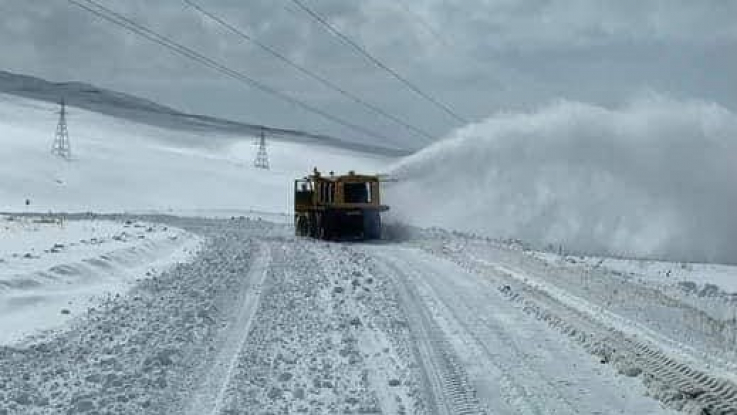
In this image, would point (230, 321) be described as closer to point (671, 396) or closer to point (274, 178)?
point (671, 396)

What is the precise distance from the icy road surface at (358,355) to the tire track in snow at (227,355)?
0.08 ft

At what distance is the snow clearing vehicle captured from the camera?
36.0m

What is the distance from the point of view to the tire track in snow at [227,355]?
915 centimetres

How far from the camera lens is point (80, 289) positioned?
56.7ft

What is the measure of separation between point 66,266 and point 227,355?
8.41 m

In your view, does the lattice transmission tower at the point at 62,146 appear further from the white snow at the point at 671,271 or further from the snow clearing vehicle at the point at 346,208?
the white snow at the point at 671,271

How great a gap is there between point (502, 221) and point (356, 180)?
419 inches

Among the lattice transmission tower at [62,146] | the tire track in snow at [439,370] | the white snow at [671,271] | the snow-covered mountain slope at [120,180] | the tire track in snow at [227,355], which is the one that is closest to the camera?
the tire track in snow at [227,355]

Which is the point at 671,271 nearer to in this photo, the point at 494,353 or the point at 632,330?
the point at 632,330

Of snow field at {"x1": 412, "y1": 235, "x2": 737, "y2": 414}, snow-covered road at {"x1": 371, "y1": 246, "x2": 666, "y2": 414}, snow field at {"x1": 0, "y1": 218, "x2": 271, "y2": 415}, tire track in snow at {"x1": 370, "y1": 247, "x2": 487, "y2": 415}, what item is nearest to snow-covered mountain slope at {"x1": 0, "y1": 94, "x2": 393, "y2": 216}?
snow field at {"x1": 412, "y1": 235, "x2": 737, "y2": 414}

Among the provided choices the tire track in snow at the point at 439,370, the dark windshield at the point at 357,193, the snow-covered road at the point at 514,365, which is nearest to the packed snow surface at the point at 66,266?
the tire track in snow at the point at 439,370

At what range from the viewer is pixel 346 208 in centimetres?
3597

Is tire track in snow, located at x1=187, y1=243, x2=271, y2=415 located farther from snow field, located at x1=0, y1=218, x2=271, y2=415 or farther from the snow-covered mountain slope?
the snow-covered mountain slope

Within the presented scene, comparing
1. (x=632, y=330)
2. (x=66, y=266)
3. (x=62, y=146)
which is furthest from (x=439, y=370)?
(x=62, y=146)
